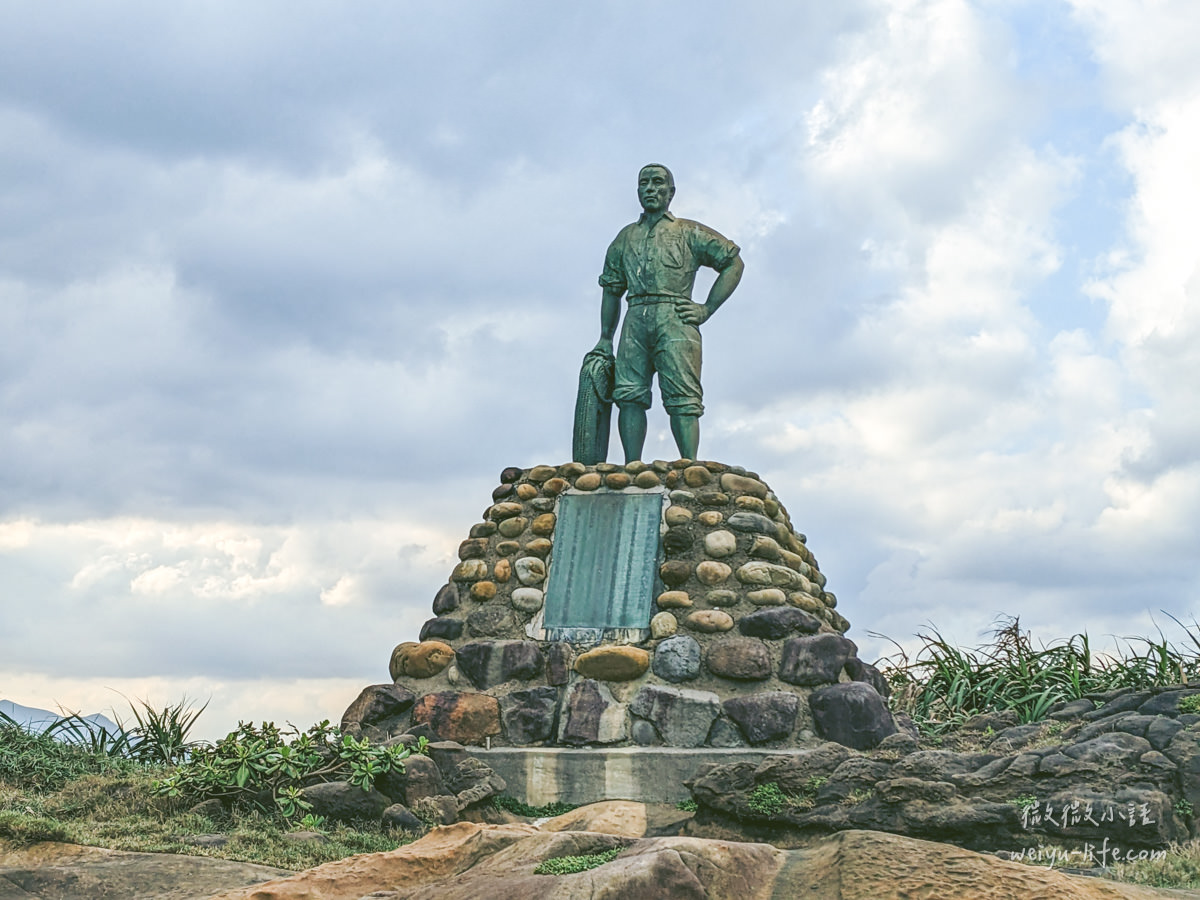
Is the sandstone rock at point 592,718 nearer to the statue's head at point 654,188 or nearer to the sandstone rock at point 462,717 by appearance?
the sandstone rock at point 462,717

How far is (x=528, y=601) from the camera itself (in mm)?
7480

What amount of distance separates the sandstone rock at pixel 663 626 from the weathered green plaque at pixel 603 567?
0.07m

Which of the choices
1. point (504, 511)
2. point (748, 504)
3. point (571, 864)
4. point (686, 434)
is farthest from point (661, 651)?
point (571, 864)

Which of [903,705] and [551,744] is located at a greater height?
[903,705]

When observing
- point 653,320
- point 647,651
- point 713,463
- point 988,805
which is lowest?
point 988,805

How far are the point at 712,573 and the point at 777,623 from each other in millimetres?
526

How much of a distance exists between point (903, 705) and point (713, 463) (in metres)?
2.44

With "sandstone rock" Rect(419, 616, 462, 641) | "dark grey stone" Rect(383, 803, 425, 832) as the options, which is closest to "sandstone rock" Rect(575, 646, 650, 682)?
"sandstone rock" Rect(419, 616, 462, 641)

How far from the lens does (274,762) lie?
587cm

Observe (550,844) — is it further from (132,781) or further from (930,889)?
(132,781)

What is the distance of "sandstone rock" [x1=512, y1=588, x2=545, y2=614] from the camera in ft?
24.5

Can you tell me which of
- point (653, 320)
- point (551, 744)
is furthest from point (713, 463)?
point (551, 744)

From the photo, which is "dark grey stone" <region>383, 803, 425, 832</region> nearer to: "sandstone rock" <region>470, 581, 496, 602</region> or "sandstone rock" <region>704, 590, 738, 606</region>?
"sandstone rock" <region>470, 581, 496, 602</region>

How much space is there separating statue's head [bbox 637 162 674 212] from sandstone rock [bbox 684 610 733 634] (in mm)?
3152
